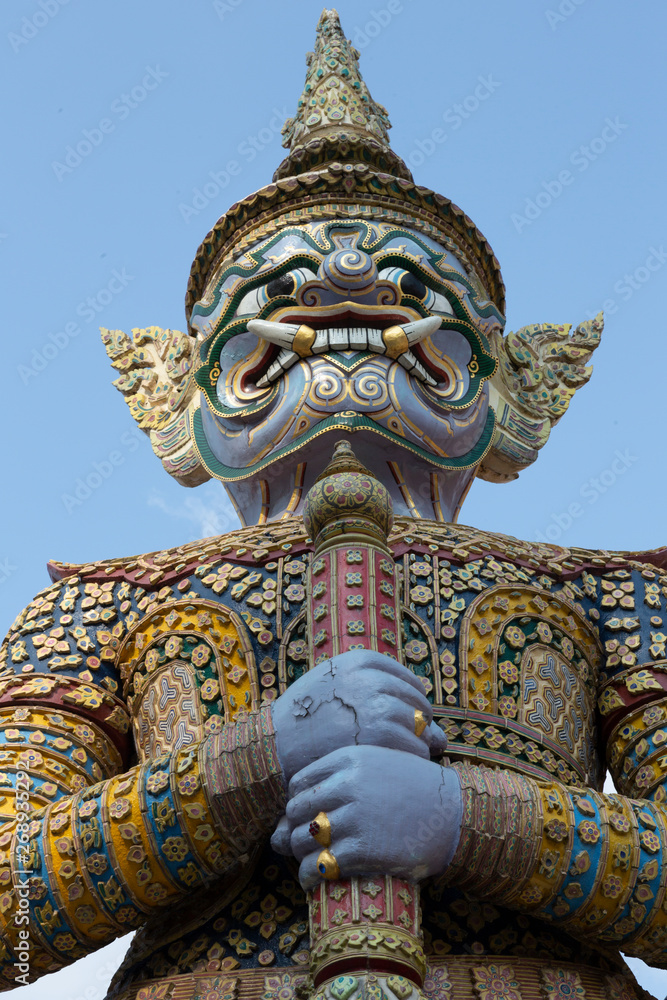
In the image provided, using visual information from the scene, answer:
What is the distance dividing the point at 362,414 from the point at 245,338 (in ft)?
2.53

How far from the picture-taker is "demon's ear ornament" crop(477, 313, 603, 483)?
7.13 metres

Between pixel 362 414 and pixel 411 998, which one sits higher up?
pixel 362 414

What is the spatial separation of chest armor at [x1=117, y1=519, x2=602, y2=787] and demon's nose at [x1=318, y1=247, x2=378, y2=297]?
4.02 ft

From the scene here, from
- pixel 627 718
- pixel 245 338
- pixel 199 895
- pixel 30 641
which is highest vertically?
pixel 245 338

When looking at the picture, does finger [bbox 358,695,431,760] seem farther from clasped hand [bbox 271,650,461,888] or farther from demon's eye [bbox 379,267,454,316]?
demon's eye [bbox 379,267,454,316]

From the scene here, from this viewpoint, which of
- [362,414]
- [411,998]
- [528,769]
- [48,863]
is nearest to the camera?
[411,998]

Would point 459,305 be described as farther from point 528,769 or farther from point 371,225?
point 528,769

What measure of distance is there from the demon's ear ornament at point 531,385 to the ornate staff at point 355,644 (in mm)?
1917

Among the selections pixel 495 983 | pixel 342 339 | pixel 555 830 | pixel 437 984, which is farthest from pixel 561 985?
pixel 342 339

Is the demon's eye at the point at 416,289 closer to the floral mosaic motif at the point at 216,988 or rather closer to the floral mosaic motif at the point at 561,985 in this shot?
the floral mosaic motif at the point at 561,985

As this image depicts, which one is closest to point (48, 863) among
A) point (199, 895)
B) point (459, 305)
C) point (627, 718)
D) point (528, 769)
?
point (199, 895)

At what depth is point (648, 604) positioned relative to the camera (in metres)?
5.90

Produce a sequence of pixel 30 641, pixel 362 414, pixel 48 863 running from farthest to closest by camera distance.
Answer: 1. pixel 362 414
2. pixel 30 641
3. pixel 48 863

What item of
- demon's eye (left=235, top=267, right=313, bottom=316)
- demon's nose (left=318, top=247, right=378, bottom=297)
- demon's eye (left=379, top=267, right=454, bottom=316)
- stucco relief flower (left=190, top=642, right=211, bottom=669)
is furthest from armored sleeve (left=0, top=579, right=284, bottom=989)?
demon's eye (left=379, top=267, right=454, bottom=316)
